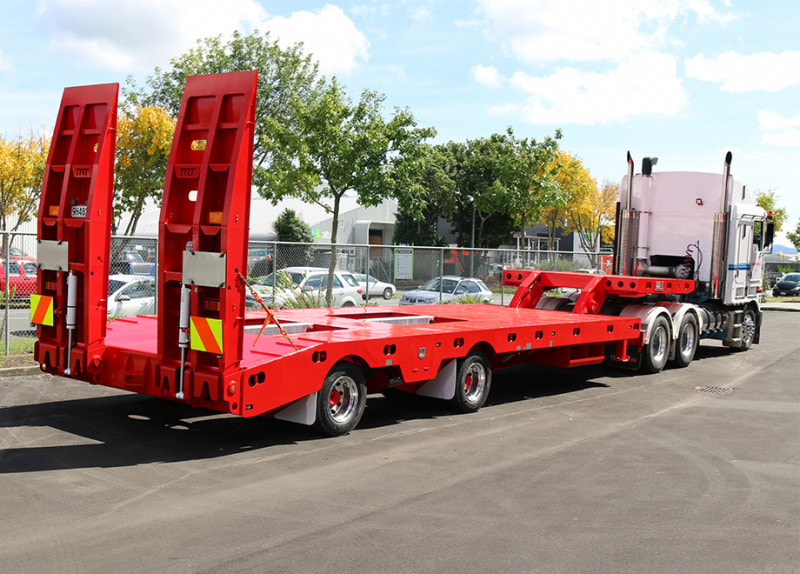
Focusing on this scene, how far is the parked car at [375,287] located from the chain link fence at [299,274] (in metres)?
0.02

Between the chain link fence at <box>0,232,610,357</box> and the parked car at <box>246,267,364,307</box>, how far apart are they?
0.8 inches

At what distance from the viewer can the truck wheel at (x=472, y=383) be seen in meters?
9.88

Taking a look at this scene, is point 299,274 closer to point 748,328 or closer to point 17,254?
point 17,254

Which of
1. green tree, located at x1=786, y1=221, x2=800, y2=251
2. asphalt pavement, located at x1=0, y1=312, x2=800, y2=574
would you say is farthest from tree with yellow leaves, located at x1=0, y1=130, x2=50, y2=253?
green tree, located at x1=786, y1=221, x2=800, y2=251

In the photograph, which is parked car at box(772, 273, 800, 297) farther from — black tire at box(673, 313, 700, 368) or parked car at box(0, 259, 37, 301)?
parked car at box(0, 259, 37, 301)

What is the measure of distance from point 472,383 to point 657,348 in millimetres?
5269

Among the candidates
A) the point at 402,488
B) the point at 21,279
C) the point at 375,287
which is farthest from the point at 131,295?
the point at 402,488

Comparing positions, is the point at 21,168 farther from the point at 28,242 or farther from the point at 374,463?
the point at 374,463

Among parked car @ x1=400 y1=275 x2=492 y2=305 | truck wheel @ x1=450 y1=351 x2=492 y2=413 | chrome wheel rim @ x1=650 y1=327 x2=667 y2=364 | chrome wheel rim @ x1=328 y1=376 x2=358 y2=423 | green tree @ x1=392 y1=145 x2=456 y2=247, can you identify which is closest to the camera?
chrome wheel rim @ x1=328 y1=376 x2=358 y2=423

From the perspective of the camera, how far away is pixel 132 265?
52.1 ft

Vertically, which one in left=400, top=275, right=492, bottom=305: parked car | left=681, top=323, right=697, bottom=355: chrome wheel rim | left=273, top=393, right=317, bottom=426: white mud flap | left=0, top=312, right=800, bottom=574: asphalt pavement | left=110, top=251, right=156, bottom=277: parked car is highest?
left=110, top=251, right=156, bottom=277: parked car

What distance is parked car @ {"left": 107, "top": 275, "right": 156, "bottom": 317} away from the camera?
1548 cm

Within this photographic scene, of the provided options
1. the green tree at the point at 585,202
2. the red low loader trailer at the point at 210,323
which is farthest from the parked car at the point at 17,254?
the green tree at the point at 585,202

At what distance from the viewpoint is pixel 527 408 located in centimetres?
1067
